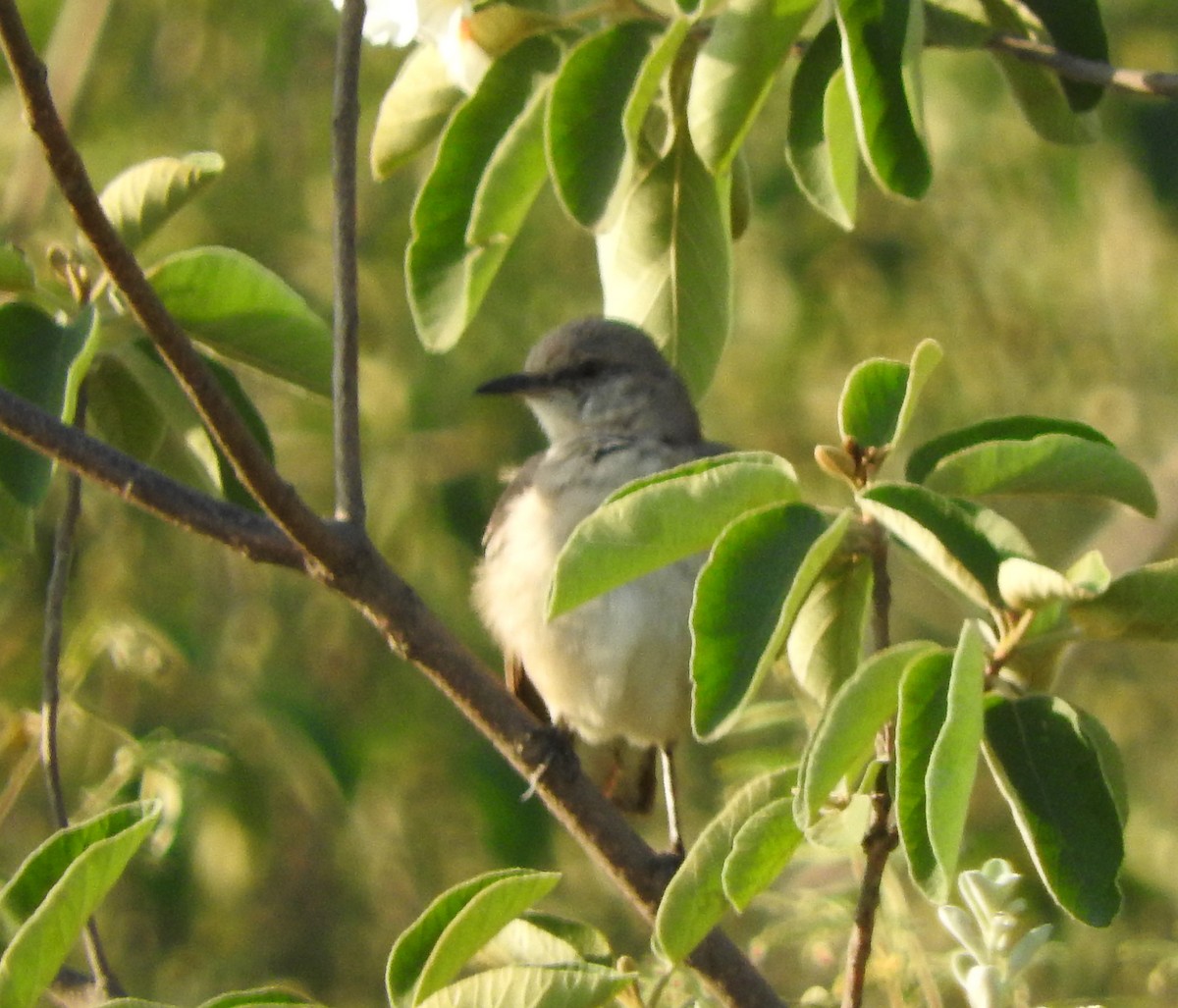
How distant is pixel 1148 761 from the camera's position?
Answer: 24.1 feet

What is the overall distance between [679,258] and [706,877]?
102cm

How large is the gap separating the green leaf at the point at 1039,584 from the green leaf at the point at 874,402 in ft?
1.04

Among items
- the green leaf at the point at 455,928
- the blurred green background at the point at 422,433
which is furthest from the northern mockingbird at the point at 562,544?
the green leaf at the point at 455,928

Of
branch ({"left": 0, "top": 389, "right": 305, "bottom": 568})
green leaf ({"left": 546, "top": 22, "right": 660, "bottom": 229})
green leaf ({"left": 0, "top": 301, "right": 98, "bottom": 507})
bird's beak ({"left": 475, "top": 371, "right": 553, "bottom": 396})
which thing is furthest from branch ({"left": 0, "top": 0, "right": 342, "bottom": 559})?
bird's beak ({"left": 475, "top": 371, "right": 553, "bottom": 396})

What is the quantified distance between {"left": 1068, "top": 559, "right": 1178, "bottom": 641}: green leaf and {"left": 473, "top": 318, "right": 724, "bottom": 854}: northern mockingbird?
191cm

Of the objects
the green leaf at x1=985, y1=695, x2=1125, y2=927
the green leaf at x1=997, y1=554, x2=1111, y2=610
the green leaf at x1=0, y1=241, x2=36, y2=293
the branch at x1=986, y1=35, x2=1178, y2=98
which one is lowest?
the green leaf at x1=985, y1=695, x2=1125, y2=927

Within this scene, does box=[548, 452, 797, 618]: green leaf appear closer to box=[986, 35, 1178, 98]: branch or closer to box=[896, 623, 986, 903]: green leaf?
box=[896, 623, 986, 903]: green leaf

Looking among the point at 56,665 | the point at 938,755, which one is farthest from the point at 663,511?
the point at 56,665

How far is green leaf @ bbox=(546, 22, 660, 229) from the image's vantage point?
2605 mm

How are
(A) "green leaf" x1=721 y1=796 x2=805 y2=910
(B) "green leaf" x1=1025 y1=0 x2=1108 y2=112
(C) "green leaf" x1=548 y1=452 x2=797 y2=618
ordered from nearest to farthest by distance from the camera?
(C) "green leaf" x1=548 y1=452 x2=797 y2=618 < (A) "green leaf" x1=721 y1=796 x2=805 y2=910 < (B) "green leaf" x1=1025 y1=0 x2=1108 y2=112

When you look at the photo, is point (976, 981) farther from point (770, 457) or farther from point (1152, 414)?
point (1152, 414)

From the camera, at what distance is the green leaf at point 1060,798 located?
203cm

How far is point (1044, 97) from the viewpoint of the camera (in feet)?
9.88

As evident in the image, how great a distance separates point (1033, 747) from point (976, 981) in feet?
1.09
